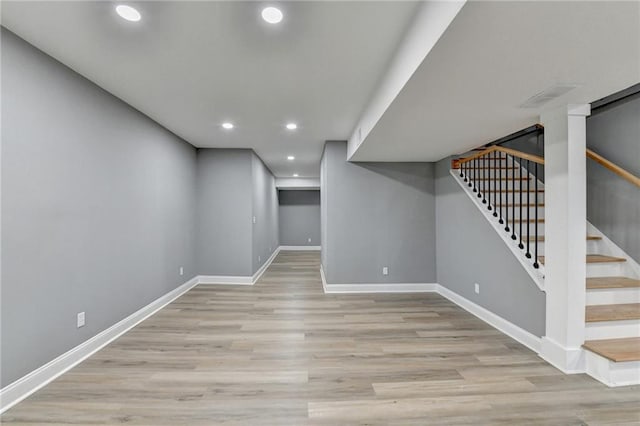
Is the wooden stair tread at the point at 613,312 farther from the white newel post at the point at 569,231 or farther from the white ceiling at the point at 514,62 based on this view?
the white ceiling at the point at 514,62

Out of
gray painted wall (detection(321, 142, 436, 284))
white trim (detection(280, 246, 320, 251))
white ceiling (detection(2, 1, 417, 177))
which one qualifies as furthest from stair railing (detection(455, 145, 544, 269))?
white trim (detection(280, 246, 320, 251))

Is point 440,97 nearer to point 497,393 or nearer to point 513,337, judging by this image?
point 497,393

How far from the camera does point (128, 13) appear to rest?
1.66m

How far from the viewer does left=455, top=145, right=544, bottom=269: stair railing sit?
291 centimetres

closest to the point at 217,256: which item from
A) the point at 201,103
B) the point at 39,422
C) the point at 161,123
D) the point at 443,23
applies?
the point at 161,123

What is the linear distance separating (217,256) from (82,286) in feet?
8.76

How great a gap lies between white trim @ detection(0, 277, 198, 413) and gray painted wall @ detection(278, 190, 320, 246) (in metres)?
6.72

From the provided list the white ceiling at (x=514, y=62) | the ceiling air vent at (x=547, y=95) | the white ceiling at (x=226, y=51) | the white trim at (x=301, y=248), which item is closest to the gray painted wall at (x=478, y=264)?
the white ceiling at (x=514, y=62)

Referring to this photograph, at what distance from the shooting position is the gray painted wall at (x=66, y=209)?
188cm

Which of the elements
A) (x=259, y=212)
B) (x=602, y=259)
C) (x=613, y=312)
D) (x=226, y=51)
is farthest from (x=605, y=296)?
(x=259, y=212)

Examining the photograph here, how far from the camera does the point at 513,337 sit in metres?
2.83

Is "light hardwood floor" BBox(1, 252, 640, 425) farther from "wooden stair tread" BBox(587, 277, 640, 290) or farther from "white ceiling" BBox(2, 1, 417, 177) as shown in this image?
"white ceiling" BBox(2, 1, 417, 177)

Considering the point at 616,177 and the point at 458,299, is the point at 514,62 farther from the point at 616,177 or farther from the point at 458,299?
the point at 458,299

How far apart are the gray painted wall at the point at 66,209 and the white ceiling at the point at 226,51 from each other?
27 cm
